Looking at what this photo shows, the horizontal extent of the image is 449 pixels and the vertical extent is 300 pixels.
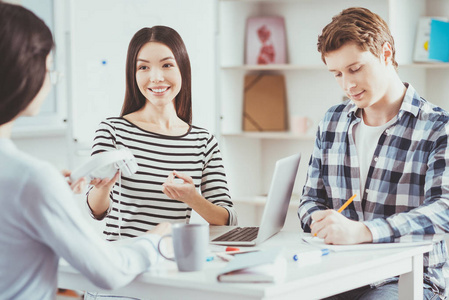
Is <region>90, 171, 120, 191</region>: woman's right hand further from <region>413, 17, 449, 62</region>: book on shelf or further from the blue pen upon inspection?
<region>413, 17, 449, 62</region>: book on shelf

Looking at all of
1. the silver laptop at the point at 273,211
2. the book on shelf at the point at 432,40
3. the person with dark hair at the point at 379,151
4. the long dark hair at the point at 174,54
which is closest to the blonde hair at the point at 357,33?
the person with dark hair at the point at 379,151

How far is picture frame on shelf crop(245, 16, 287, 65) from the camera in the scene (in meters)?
3.97

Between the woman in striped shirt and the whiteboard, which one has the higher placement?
the whiteboard

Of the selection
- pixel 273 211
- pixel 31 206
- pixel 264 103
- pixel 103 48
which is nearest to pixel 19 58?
pixel 31 206

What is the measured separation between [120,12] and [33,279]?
2.77 meters

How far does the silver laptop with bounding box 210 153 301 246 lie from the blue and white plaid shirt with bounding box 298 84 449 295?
181 mm

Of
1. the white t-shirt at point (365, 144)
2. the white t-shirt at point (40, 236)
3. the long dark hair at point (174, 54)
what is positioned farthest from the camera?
the long dark hair at point (174, 54)

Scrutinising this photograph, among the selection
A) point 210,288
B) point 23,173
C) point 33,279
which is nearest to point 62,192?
point 23,173

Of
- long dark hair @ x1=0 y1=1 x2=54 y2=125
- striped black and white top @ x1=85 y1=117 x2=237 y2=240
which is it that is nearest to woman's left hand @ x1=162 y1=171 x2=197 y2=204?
striped black and white top @ x1=85 y1=117 x2=237 y2=240

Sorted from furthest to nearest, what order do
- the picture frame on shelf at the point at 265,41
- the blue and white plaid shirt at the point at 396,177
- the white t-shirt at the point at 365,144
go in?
the picture frame on shelf at the point at 265,41 < the white t-shirt at the point at 365,144 < the blue and white plaid shirt at the point at 396,177

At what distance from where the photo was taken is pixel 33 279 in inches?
49.9

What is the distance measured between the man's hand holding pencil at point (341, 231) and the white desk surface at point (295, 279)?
56 millimetres

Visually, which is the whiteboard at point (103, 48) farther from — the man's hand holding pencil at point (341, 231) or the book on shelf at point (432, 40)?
the man's hand holding pencil at point (341, 231)

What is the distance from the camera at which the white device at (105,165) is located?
5.12 ft
